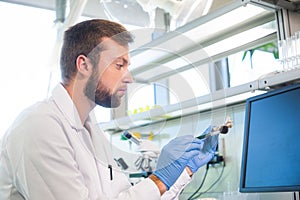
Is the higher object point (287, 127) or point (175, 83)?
point (175, 83)

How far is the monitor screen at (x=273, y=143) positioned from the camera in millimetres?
1246

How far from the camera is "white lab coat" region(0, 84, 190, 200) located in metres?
1.05

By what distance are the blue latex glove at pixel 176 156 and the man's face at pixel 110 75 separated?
0.70 ft

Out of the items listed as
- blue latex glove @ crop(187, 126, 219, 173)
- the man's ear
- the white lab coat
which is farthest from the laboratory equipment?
the man's ear

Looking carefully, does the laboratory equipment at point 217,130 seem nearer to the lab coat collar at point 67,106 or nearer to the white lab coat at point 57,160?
the white lab coat at point 57,160

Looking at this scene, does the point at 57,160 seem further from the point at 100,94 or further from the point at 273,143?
the point at 273,143

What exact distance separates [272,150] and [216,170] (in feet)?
2.04

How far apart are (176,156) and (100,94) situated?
288 mm

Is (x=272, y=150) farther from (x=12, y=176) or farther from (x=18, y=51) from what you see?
(x=18, y=51)

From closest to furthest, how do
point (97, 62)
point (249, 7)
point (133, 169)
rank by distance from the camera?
point (97, 62)
point (133, 169)
point (249, 7)

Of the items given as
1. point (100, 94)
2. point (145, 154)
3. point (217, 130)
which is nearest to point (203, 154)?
point (217, 130)

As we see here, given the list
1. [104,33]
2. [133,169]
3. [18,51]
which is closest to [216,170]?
[133,169]

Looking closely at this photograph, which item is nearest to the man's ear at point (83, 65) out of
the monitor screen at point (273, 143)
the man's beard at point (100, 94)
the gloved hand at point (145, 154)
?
the man's beard at point (100, 94)

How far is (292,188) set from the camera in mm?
1203
